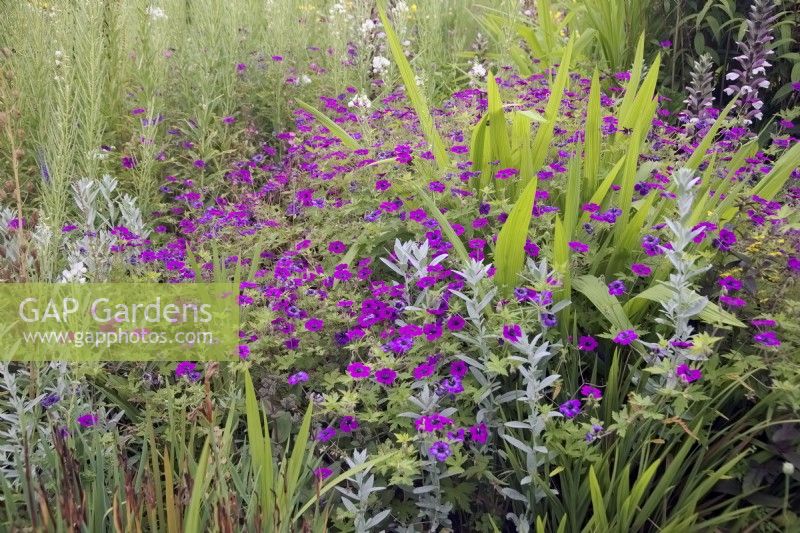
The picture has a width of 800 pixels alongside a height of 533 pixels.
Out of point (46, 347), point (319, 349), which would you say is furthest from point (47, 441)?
point (319, 349)

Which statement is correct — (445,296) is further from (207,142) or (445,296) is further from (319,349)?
(207,142)

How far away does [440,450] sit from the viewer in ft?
6.35

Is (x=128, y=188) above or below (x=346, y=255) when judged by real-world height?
above

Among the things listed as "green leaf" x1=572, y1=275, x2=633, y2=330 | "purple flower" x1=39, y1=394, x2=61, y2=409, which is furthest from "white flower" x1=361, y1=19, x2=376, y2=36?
"purple flower" x1=39, y1=394, x2=61, y2=409

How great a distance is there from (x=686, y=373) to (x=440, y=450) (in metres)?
0.68

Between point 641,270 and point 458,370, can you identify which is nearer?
point 458,370

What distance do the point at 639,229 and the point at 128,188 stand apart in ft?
8.86

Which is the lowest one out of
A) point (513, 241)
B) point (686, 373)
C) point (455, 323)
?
point (686, 373)

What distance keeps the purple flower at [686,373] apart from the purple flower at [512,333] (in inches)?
16.8

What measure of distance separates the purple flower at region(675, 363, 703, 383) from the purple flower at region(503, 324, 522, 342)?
1.40 ft

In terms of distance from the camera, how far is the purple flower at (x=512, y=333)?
2061 mm

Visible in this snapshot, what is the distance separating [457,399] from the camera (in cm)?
226

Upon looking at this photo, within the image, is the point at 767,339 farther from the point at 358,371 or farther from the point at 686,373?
the point at 358,371

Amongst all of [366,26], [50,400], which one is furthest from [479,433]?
[366,26]
